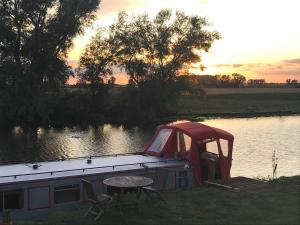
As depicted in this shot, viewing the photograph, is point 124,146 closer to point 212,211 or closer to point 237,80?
point 212,211

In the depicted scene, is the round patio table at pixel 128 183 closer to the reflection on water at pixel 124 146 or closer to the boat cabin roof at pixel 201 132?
the boat cabin roof at pixel 201 132

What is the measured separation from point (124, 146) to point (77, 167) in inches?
1098

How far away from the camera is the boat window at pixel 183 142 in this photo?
2094cm

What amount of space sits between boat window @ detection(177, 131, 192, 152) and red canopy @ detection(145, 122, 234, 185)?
0.23 ft

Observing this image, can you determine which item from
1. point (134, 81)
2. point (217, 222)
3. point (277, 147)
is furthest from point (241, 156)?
point (134, 81)

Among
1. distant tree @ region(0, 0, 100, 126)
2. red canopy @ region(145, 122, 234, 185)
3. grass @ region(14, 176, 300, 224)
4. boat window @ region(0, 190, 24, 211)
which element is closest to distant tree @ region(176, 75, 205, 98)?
distant tree @ region(0, 0, 100, 126)

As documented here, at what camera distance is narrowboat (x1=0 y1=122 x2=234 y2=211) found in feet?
55.1

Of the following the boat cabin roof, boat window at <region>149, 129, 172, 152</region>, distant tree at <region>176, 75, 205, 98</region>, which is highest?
distant tree at <region>176, 75, 205, 98</region>

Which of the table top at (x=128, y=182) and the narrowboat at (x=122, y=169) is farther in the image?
the narrowboat at (x=122, y=169)

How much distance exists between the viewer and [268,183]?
1719 centimetres

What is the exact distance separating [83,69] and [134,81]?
8752 millimetres

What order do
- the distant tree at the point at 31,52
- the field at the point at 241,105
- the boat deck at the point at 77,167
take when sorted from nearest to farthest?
the boat deck at the point at 77,167 < the distant tree at the point at 31,52 < the field at the point at 241,105

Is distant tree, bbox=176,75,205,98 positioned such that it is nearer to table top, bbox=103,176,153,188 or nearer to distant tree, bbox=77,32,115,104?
distant tree, bbox=77,32,115,104

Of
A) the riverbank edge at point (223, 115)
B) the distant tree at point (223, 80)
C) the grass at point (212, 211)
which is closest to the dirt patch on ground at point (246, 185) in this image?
the grass at point (212, 211)
